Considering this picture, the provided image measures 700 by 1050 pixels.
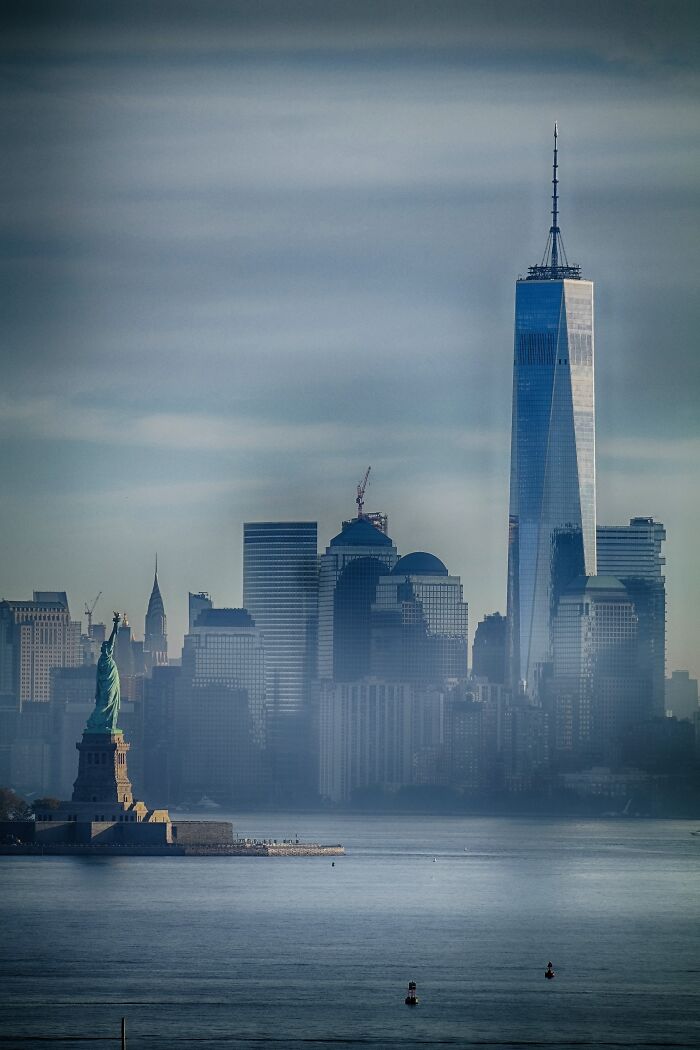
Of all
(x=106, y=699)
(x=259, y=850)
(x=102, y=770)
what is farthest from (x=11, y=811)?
(x=102, y=770)

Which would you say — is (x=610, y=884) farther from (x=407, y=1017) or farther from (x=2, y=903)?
(x=407, y=1017)

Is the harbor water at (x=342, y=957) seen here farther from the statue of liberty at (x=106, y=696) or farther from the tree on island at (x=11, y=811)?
the tree on island at (x=11, y=811)

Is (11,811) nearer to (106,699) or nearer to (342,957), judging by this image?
(106,699)

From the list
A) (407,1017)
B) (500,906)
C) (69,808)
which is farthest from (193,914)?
(69,808)

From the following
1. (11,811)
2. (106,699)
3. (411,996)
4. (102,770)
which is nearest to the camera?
(411,996)

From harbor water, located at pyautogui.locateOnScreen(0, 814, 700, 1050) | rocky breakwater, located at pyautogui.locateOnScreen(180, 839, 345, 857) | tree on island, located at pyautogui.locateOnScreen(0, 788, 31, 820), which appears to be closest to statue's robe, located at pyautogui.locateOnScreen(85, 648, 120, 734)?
rocky breakwater, located at pyautogui.locateOnScreen(180, 839, 345, 857)

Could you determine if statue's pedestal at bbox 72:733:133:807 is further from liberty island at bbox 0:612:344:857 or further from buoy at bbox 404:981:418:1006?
buoy at bbox 404:981:418:1006
